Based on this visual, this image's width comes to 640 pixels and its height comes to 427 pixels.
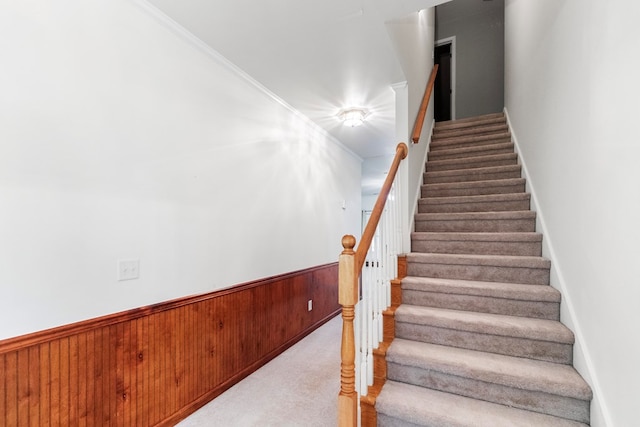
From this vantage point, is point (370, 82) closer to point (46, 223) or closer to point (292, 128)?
point (292, 128)

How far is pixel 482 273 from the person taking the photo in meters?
2.27

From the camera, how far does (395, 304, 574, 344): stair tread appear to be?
1.73 metres

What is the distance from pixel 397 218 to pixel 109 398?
219 centimetres

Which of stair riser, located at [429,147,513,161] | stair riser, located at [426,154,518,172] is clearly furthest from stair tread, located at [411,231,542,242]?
stair riser, located at [429,147,513,161]

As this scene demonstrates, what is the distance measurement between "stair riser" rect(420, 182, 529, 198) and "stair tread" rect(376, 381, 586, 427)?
6.60ft

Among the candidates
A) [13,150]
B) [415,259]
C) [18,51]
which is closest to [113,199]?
[13,150]

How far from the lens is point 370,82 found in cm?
275

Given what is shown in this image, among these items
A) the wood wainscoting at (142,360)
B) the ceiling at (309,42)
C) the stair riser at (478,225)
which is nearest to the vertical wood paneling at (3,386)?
the wood wainscoting at (142,360)

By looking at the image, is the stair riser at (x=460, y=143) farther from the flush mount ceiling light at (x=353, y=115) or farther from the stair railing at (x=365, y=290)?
the stair railing at (x=365, y=290)

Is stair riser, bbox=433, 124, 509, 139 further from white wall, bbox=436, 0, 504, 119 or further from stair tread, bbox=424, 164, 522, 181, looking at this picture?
white wall, bbox=436, 0, 504, 119

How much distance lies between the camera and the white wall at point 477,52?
5453 mm

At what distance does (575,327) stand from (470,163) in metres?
2.18

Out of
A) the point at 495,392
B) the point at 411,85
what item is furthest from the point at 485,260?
the point at 411,85

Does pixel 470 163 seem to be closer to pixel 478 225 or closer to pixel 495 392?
pixel 478 225
